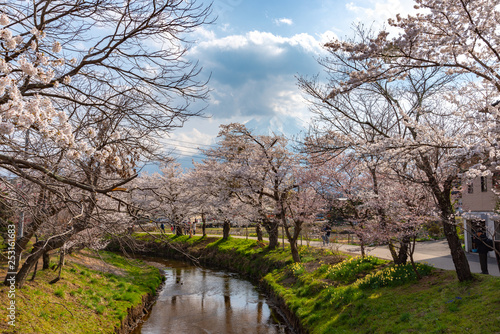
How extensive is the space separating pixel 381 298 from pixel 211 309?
6.77m

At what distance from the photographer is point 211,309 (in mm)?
13125

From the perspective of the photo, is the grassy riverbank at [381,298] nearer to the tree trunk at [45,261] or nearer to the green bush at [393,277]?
the green bush at [393,277]

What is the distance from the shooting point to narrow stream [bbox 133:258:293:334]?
1093cm

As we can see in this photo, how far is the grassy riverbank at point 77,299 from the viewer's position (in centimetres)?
754

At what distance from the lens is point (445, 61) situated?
620 cm

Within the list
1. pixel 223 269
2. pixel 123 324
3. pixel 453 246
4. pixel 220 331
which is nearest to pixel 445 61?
pixel 453 246

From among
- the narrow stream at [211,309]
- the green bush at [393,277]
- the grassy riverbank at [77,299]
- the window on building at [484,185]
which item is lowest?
the narrow stream at [211,309]

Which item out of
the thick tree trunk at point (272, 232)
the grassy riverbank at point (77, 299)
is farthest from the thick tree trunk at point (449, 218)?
the thick tree trunk at point (272, 232)

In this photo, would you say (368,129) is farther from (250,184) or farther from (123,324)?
(123,324)

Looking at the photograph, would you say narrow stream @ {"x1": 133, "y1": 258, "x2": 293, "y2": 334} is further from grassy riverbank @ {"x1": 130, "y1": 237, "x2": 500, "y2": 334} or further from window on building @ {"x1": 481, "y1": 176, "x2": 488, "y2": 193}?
window on building @ {"x1": 481, "y1": 176, "x2": 488, "y2": 193}

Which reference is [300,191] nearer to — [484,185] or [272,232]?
[272,232]

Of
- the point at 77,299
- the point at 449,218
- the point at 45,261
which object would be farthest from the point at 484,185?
the point at 45,261

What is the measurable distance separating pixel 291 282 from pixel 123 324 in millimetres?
6623

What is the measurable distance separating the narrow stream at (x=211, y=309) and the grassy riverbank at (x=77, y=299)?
0.98m
